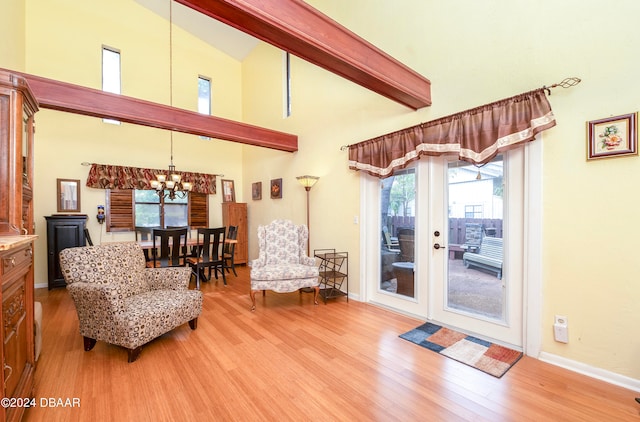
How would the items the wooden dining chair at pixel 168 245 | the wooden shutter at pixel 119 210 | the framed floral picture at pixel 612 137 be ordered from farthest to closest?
the wooden shutter at pixel 119 210, the wooden dining chair at pixel 168 245, the framed floral picture at pixel 612 137

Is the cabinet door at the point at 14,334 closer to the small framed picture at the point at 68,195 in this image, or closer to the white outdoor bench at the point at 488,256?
the white outdoor bench at the point at 488,256

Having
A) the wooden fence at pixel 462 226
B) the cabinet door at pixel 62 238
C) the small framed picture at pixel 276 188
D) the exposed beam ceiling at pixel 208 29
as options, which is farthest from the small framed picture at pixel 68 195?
the wooden fence at pixel 462 226

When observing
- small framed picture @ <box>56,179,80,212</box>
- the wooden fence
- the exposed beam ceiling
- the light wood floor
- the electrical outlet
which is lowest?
the light wood floor

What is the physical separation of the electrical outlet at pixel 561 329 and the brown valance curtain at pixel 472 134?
141 cm

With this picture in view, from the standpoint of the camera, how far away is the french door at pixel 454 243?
2447 mm

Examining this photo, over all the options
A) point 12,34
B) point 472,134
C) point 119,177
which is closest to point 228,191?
point 119,177

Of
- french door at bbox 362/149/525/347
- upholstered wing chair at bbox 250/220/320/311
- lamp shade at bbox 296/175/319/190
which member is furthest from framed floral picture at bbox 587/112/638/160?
lamp shade at bbox 296/175/319/190

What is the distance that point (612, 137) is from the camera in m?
1.92

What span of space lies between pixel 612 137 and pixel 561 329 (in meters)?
1.50

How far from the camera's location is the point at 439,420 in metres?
1.59

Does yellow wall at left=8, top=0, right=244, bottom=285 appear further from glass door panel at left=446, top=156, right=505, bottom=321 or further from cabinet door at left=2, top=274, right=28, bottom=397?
glass door panel at left=446, top=156, right=505, bottom=321

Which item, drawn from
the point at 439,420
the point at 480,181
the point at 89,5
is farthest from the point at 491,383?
the point at 89,5

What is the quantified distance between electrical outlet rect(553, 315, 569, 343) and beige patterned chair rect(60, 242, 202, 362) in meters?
3.23

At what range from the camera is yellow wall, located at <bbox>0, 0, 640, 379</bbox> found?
195 cm
